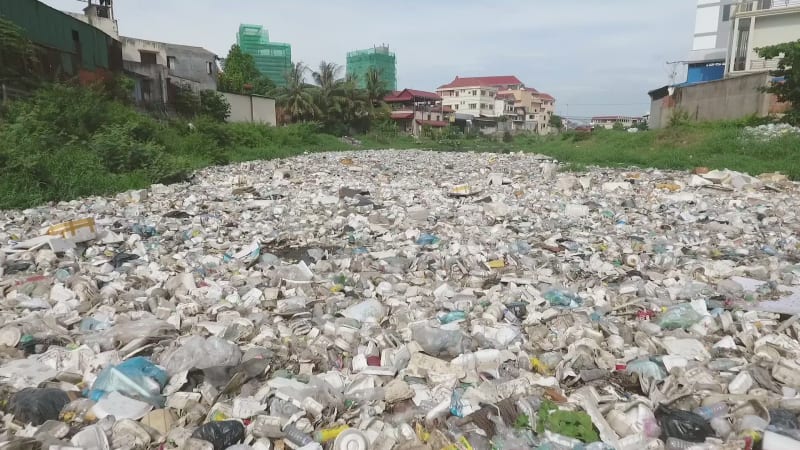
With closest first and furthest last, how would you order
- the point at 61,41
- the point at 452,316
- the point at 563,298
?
the point at 452,316
the point at 563,298
the point at 61,41

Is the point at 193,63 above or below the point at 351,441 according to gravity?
above

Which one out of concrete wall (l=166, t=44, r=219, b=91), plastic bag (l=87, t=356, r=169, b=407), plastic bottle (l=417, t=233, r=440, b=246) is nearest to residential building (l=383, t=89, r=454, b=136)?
concrete wall (l=166, t=44, r=219, b=91)

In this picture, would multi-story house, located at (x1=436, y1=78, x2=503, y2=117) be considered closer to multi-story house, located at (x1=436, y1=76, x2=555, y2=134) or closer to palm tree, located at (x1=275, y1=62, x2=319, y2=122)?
multi-story house, located at (x1=436, y1=76, x2=555, y2=134)

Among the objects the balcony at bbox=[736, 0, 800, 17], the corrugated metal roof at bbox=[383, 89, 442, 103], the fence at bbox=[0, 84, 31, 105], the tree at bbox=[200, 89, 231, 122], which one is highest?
the balcony at bbox=[736, 0, 800, 17]

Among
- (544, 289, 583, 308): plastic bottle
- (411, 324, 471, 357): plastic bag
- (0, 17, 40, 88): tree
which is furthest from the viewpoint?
(0, 17, 40, 88): tree

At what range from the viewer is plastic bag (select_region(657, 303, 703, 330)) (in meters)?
3.28

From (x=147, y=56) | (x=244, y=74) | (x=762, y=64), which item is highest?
(x=244, y=74)

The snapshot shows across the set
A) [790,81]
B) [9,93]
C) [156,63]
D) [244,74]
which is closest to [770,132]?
[790,81]

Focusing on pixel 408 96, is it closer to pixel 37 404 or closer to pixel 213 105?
pixel 213 105

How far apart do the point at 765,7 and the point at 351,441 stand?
1168 inches

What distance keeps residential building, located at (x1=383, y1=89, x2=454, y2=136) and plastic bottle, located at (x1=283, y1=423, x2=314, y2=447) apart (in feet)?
128

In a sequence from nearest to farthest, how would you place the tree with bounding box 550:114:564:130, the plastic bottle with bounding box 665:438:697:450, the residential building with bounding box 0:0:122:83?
1. the plastic bottle with bounding box 665:438:697:450
2. the residential building with bounding box 0:0:122:83
3. the tree with bounding box 550:114:564:130

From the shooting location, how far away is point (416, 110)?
139ft

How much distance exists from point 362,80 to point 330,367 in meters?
35.7
